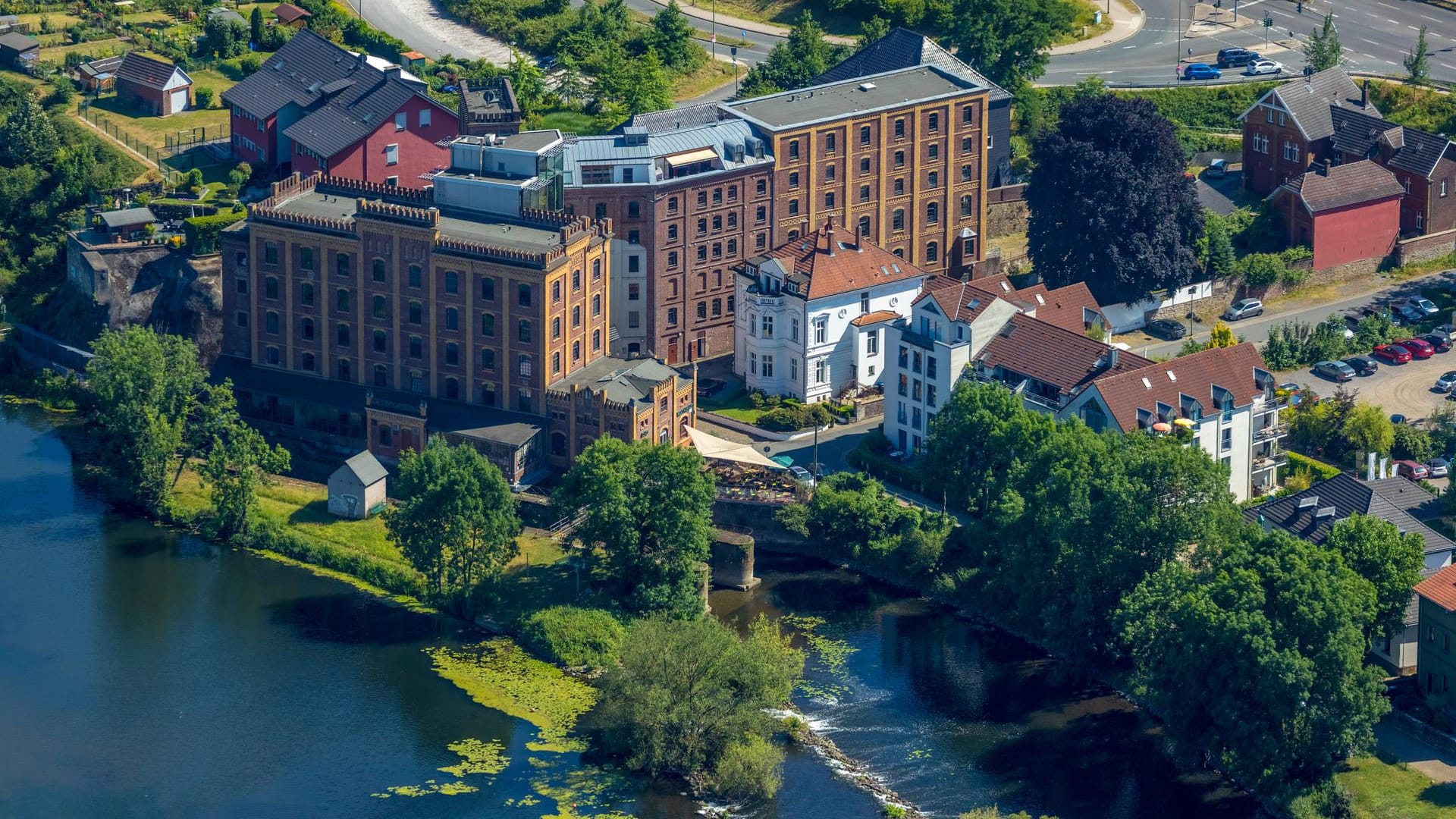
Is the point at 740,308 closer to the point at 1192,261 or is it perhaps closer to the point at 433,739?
the point at 1192,261

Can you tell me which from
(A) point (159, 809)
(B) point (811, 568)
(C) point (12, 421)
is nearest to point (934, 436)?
(B) point (811, 568)

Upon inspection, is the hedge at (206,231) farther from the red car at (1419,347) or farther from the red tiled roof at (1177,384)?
the red car at (1419,347)

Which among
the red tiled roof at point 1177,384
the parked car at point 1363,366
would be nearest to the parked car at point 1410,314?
the parked car at point 1363,366

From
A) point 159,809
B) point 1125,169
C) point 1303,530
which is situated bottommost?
point 159,809

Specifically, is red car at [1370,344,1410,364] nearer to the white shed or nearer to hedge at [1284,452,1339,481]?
hedge at [1284,452,1339,481]

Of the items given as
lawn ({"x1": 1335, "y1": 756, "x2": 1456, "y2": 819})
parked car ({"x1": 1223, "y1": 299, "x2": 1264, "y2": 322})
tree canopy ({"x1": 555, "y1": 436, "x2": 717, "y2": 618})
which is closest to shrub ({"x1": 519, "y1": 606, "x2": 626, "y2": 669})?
tree canopy ({"x1": 555, "y1": 436, "x2": 717, "y2": 618})

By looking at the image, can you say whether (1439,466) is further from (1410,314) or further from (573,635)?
(573,635)
